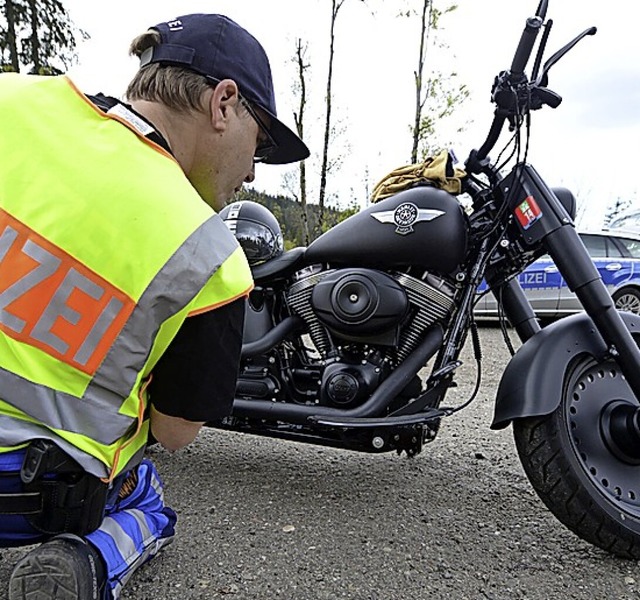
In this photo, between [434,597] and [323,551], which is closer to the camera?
[434,597]

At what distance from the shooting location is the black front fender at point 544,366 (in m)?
2.18

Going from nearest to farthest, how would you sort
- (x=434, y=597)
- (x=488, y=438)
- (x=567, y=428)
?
1. (x=434, y=597)
2. (x=567, y=428)
3. (x=488, y=438)

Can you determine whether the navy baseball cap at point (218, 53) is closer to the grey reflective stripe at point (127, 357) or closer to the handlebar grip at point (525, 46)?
the grey reflective stripe at point (127, 357)

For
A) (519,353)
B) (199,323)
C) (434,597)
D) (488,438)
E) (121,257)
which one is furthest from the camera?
(488,438)

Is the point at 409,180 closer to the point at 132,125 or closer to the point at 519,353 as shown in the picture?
the point at 519,353

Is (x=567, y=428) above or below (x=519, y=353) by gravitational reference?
below

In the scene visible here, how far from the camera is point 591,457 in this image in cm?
229

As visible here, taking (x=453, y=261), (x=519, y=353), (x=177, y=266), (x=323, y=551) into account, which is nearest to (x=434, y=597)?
(x=323, y=551)

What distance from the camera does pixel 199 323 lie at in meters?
1.26

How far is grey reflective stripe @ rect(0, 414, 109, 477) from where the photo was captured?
1.26 meters

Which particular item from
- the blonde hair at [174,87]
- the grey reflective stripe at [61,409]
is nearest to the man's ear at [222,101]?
the blonde hair at [174,87]

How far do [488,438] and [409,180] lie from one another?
188 centimetres

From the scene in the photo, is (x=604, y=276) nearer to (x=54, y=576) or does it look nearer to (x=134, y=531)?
(x=134, y=531)

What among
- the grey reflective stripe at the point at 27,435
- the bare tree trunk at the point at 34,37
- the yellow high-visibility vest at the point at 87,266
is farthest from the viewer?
the bare tree trunk at the point at 34,37
